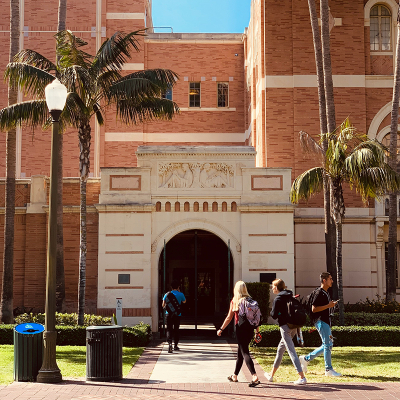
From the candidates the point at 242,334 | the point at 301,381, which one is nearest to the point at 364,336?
the point at 301,381

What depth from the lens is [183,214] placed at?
21.4 meters

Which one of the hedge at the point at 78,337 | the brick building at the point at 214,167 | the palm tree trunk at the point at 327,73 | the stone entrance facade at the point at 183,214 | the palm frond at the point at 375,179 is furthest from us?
the brick building at the point at 214,167

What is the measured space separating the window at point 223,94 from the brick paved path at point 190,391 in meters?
21.9

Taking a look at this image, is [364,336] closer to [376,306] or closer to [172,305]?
[376,306]

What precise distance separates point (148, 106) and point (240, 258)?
19.9ft

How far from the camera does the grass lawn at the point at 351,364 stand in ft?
40.1

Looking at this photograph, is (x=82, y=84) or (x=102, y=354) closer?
(x=102, y=354)

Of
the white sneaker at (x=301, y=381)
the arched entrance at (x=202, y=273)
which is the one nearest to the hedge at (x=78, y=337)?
the white sneaker at (x=301, y=381)

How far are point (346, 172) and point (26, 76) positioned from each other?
31.9 ft

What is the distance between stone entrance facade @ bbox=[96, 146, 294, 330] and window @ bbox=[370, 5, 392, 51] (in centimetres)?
821

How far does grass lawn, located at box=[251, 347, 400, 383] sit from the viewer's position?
40.1 ft

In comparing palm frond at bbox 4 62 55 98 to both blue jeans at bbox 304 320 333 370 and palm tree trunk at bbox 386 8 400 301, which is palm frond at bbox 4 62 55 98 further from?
palm tree trunk at bbox 386 8 400 301

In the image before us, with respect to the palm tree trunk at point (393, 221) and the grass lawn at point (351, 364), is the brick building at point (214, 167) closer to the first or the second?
the palm tree trunk at point (393, 221)

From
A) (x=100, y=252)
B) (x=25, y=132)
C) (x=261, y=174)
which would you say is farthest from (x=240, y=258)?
(x=25, y=132)
